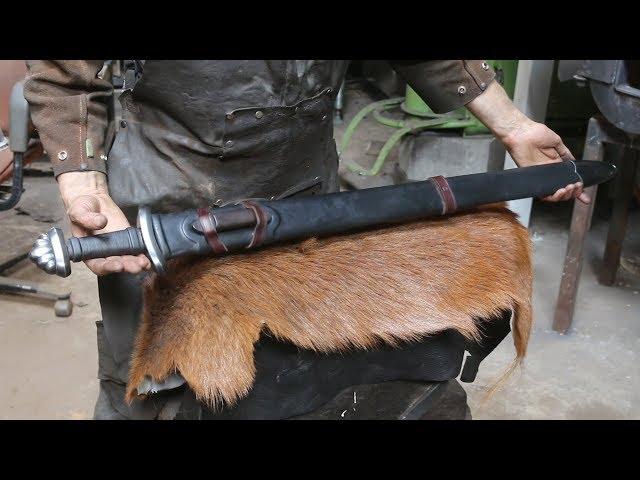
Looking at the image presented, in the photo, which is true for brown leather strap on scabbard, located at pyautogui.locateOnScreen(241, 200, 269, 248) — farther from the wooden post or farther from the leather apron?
the wooden post

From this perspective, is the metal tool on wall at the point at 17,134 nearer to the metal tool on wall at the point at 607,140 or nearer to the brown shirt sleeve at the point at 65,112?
the brown shirt sleeve at the point at 65,112

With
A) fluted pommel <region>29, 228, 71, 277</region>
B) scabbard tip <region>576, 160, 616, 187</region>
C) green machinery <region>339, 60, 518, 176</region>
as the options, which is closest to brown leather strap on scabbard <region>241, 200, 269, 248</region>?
fluted pommel <region>29, 228, 71, 277</region>

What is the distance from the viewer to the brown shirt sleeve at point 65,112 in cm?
120

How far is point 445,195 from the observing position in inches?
46.1

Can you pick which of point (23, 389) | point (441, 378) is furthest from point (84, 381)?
point (441, 378)

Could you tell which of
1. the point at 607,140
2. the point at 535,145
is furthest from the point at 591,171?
the point at 607,140

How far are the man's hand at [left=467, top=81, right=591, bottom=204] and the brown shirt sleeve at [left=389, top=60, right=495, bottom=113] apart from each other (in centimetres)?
2

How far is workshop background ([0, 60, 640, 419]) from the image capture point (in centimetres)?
223

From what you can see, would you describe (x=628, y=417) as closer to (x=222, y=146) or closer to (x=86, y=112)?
(x=222, y=146)

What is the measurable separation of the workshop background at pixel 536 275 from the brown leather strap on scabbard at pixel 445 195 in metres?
1.14

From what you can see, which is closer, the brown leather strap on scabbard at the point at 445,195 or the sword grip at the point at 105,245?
the sword grip at the point at 105,245

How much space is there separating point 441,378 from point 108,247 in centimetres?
62

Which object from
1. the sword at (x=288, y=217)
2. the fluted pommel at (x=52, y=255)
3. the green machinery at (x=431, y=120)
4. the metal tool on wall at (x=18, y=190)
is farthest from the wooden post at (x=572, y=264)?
the fluted pommel at (x=52, y=255)

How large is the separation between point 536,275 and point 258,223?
2.16 meters
